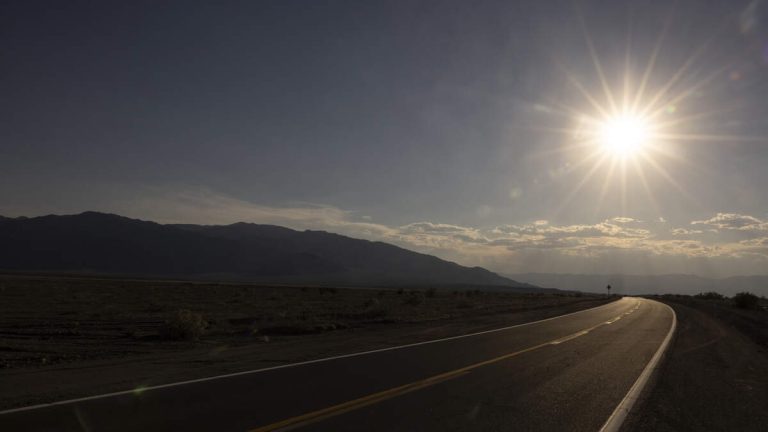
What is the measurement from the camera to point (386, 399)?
27.5ft

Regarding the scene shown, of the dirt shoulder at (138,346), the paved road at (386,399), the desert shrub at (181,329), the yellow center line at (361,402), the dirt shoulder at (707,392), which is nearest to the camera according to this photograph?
the yellow center line at (361,402)

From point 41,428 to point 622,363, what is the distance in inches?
480

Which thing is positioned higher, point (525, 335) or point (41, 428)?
point (525, 335)

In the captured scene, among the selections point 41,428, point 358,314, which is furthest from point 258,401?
point 358,314

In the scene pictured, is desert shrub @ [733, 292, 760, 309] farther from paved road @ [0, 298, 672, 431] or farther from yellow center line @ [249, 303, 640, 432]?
yellow center line @ [249, 303, 640, 432]

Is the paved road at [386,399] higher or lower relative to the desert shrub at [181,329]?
lower

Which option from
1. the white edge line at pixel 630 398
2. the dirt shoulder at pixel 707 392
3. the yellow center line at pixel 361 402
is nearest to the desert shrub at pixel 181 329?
the yellow center line at pixel 361 402

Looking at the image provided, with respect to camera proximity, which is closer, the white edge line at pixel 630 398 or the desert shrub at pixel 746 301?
the white edge line at pixel 630 398

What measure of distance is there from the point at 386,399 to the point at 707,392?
6431 millimetres

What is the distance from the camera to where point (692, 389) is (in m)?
10.2

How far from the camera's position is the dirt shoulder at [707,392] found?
7.73 m

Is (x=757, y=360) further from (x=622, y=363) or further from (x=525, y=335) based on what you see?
(x=525, y=335)

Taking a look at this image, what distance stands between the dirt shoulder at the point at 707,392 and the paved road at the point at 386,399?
2.07 ft

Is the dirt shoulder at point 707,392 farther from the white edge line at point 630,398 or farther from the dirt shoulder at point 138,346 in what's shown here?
the dirt shoulder at point 138,346
